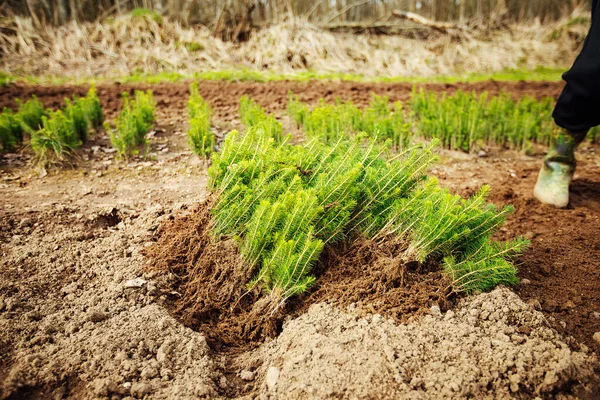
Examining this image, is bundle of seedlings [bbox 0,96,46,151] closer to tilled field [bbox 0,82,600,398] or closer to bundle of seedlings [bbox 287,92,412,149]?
tilled field [bbox 0,82,600,398]

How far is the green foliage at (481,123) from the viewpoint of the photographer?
4.32m

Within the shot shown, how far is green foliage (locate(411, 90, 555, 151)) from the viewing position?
4316 mm

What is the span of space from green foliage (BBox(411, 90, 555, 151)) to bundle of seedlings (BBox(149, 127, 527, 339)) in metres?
2.27

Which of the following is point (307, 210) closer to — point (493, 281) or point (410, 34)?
point (493, 281)

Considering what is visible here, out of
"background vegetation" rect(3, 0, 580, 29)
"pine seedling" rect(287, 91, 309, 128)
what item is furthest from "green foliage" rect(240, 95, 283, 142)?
"background vegetation" rect(3, 0, 580, 29)

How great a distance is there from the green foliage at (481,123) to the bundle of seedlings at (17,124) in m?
3.82

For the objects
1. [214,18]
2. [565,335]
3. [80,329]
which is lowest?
[565,335]

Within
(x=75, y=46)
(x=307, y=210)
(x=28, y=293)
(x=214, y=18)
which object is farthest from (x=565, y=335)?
(x=214, y=18)

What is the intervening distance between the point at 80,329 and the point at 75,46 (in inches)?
412

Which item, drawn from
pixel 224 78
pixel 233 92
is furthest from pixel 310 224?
pixel 224 78

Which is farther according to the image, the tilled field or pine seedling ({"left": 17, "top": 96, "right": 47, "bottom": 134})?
pine seedling ({"left": 17, "top": 96, "right": 47, "bottom": 134})

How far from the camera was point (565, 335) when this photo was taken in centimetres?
194

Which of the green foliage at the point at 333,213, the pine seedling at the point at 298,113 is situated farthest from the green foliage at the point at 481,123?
the green foliage at the point at 333,213

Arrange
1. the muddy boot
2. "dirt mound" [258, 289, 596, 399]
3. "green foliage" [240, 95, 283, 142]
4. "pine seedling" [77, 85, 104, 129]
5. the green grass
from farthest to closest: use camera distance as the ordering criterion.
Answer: the green grass → "pine seedling" [77, 85, 104, 129] → "green foliage" [240, 95, 283, 142] → the muddy boot → "dirt mound" [258, 289, 596, 399]
